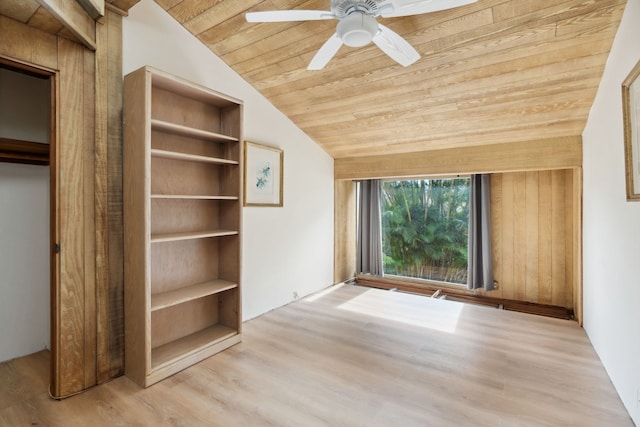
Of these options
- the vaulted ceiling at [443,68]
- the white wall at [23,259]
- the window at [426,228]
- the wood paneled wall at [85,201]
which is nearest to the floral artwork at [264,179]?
the vaulted ceiling at [443,68]

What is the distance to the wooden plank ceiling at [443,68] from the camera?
80.6 inches

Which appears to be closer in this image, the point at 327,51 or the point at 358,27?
the point at 358,27

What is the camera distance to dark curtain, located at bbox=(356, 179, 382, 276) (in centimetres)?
487

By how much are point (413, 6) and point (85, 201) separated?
2187 mm

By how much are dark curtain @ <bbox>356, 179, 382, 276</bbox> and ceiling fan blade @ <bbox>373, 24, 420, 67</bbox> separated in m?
2.91

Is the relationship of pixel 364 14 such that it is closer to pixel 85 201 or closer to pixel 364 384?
pixel 85 201

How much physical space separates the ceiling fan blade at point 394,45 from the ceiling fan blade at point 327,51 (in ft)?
0.76

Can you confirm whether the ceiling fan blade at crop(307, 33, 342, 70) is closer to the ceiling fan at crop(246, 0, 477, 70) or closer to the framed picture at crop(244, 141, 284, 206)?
the ceiling fan at crop(246, 0, 477, 70)

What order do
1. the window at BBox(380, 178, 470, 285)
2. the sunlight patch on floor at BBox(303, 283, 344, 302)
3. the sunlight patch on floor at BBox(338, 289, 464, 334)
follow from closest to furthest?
the sunlight patch on floor at BBox(338, 289, 464, 334)
the sunlight patch on floor at BBox(303, 283, 344, 302)
the window at BBox(380, 178, 470, 285)

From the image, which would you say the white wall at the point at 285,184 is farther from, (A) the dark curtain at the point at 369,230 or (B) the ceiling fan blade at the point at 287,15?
(B) the ceiling fan blade at the point at 287,15

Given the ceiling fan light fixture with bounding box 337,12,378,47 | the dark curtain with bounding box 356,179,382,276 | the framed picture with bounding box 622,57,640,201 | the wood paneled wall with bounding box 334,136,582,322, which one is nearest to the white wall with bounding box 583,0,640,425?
the framed picture with bounding box 622,57,640,201

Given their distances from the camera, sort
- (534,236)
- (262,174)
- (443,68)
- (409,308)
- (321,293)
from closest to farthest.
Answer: (443,68)
(262,174)
(409,308)
(534,236)
(321,293)

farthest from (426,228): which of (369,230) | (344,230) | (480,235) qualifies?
(344,230)

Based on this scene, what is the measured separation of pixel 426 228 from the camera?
15.0 feet
